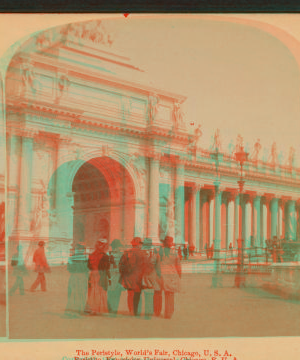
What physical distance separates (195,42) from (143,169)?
217 cm

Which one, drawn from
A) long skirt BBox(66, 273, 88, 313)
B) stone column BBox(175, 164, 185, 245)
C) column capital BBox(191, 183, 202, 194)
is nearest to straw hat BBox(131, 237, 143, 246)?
stone column BBox(175, 164, 185, 245)

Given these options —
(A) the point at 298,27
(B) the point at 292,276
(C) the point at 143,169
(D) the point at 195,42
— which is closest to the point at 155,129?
(C) the point at 143,169

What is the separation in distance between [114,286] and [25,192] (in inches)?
71.3

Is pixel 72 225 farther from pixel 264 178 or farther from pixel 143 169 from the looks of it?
pixel 264 178

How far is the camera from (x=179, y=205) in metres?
7.03

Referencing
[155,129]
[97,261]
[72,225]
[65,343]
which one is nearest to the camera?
[65,343]

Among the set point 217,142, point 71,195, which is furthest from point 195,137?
point 71,195

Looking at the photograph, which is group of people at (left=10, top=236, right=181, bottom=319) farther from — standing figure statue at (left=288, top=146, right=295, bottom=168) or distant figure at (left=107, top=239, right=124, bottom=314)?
standing figure statue at (left=288, top=146, right=295, bottom=168)

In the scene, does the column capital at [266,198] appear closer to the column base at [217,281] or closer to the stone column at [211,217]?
the stone column at [211,217]

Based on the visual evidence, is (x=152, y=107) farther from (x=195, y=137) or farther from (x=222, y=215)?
(x=222, y=215)

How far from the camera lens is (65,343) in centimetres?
542

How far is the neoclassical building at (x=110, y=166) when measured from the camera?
6160mm

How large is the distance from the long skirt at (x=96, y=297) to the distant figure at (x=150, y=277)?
0.54 metres

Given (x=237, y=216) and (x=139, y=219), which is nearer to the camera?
(x=139, y=219)
